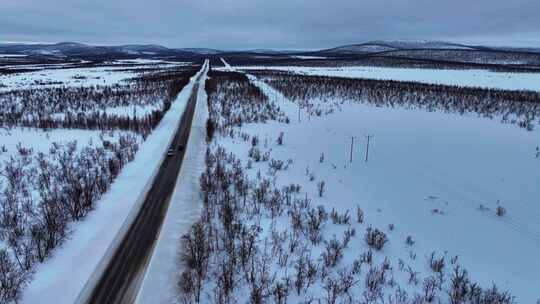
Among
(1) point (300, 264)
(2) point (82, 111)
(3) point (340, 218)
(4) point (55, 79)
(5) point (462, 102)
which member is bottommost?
(1) point (300, 264)

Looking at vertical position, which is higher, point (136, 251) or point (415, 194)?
point (415, 194)

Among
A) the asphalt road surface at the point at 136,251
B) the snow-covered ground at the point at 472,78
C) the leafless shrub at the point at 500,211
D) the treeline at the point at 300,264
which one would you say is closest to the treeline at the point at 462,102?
the snow-covered ground at the point at 472,78

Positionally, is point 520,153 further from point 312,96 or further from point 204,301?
point 312,96

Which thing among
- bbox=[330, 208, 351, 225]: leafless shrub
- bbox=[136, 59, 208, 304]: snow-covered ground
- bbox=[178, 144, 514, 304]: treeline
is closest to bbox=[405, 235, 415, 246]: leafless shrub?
bbox=[178, 144, 514, 304]: treeline

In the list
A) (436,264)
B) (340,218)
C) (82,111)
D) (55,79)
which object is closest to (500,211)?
(436,264)

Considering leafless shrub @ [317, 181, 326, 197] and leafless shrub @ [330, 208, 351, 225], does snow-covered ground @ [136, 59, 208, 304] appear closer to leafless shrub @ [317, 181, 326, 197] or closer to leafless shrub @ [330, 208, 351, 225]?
leafless shrub @ [330, 208, 351, 225]

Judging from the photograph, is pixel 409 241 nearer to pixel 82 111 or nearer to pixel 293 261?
pixel 293 261

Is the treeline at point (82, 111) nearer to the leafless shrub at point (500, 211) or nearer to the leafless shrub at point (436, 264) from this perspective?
the leafless shrub at point (436, 264)

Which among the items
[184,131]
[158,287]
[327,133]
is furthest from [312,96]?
[158,287]

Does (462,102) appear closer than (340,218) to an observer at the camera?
No
